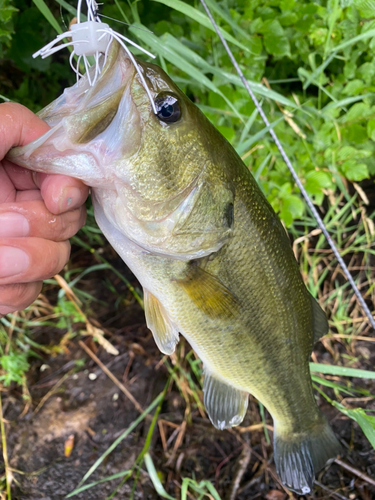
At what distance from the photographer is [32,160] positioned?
34.4 inches

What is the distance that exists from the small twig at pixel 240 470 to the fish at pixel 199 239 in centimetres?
54

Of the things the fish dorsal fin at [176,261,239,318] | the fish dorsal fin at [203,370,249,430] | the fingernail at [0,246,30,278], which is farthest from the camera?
the fish dorsal fin at [203,370,249,430]

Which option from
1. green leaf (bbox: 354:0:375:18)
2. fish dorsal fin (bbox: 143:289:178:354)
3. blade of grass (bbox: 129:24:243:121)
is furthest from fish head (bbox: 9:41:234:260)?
green leaf (bbox: 354:0:375:18)

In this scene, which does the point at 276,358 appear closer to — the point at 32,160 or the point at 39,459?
the point at 32,160

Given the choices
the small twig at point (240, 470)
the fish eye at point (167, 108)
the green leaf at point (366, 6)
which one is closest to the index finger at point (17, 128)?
the fish eye at point (167, 108)

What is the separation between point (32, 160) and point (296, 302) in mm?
1069

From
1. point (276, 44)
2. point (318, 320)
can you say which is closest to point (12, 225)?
point (318, 320)

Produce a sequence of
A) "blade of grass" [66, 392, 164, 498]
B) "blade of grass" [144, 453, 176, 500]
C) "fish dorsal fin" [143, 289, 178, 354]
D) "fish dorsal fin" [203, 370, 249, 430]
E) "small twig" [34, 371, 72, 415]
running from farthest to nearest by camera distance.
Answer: "small twig" [34, 371, 72, 415], "blade of grass" [66, 392, 164, 498], "blade of grass" [144, 453, 176, 500], "fish dorsal fin" [203, 370, 249, 430], "fish dorsal fin" [143, 289, 178, 354]

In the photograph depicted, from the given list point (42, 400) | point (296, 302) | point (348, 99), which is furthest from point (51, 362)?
point (348, 99)

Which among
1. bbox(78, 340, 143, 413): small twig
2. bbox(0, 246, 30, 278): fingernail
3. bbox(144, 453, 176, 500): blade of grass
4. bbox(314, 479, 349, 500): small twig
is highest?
bbox(0, 246, 30, 278): fingernail

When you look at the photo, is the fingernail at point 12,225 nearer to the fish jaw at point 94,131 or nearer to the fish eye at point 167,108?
the fish jaw at point 94,131

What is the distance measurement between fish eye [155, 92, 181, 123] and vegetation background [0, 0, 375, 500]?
676 millimetres

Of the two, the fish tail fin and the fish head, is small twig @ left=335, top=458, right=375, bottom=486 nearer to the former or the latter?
the fish tail fin

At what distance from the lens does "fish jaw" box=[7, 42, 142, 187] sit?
817 millimetres
